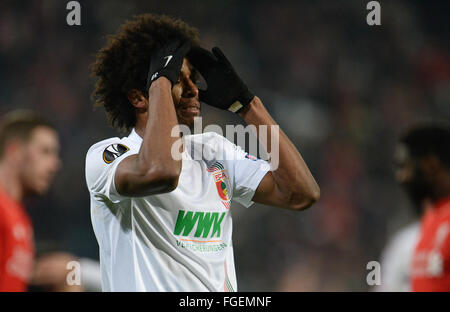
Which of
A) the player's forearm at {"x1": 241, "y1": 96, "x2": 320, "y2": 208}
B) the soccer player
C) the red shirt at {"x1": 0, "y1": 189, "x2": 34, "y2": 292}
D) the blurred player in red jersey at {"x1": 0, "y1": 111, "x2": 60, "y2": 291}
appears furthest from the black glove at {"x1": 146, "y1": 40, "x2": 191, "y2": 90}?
the red shirt at {"x1": 0, "y1": 189, "x2": 34, "y2": 292}

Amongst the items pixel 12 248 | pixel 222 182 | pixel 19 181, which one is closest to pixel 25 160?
pixel 19 181

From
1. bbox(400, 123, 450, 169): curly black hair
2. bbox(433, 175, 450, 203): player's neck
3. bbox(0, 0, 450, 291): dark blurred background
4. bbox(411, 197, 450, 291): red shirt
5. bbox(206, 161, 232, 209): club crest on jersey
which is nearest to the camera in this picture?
bbox(206, 161, 232, 209): club crest on jersey

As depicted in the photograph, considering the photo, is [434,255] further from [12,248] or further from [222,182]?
[12,248]

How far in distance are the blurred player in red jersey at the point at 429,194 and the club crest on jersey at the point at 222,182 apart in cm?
112

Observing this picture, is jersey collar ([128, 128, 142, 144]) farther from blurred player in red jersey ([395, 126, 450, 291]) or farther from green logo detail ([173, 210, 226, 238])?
blurred player in red jersey ([395, 126, 450, 291])

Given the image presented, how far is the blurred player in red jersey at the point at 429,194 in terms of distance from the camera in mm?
3037

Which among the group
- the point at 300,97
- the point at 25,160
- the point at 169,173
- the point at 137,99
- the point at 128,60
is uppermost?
the point at 300,97

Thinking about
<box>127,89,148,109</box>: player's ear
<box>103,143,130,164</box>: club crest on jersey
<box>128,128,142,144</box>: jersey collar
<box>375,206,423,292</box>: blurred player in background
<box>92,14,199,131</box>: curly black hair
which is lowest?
<box>375,206,423,292</box>: blurred player in background

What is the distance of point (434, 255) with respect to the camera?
10.0 feet

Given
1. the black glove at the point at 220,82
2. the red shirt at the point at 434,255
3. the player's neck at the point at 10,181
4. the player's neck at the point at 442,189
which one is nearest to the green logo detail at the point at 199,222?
the black glove at the point at 220,82

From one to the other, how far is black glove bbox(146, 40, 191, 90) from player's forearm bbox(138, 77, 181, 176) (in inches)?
1.6

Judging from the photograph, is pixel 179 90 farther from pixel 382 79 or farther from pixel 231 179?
pixel 382 79

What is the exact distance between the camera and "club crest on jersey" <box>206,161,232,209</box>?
2.75 metres

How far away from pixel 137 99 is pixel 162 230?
740mm
